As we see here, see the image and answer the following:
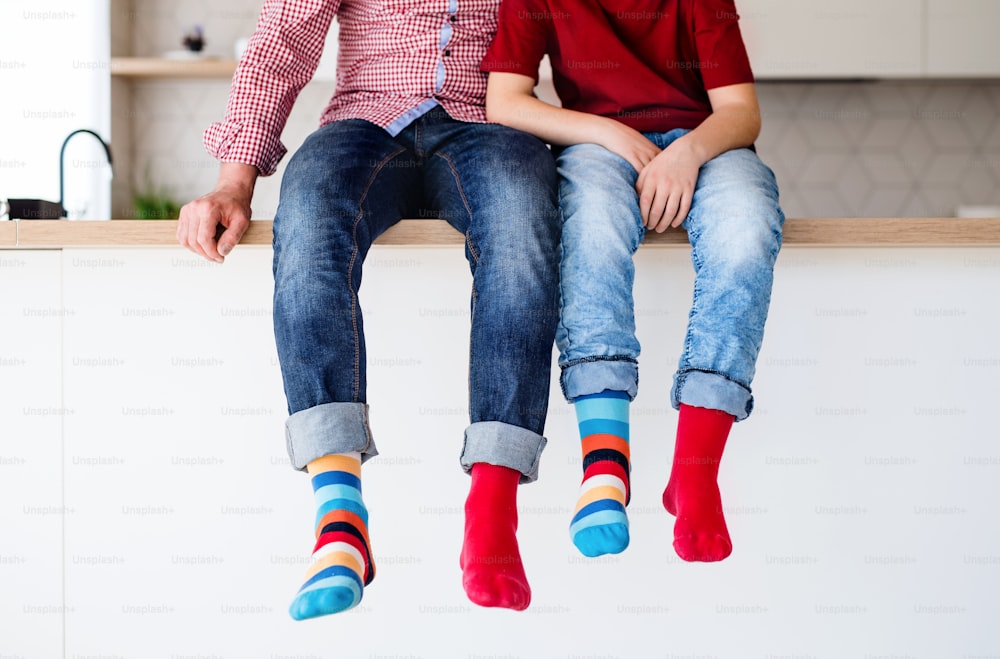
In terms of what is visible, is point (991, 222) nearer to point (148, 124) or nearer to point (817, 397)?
point (817, 397)

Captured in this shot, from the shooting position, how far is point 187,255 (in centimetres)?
114

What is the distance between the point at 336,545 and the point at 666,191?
1.85 ft

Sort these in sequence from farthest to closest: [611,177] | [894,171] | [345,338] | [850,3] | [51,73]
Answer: [894,171] < [51,73] < [850,3] < [611,177] < [345,338]

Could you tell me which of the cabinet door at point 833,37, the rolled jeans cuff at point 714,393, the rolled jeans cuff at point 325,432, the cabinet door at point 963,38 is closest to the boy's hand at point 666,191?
the rolled jeans cuff at point 714,393

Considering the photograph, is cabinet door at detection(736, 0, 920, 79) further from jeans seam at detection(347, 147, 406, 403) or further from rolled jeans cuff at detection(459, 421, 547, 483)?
rolled jeans cuff at detection(459, 421, 547, 483)

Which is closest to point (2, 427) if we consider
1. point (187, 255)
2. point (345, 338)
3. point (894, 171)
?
point (187, 255)

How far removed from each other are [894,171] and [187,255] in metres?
2.21

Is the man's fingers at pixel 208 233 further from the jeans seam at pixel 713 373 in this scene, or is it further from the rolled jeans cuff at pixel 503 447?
the jeans seam at pixel 713 373

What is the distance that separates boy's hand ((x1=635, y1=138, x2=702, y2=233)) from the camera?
41.5 inches

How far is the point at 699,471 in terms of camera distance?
3.08ft

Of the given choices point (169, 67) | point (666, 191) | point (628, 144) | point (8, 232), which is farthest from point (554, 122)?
point (169, 67)

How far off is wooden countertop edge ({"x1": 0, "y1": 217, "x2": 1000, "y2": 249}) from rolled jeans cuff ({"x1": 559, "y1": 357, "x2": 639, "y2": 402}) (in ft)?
0.66

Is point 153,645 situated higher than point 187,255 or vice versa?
point 187,255

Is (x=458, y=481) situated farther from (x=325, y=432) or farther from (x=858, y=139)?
(x=858, y=139)
